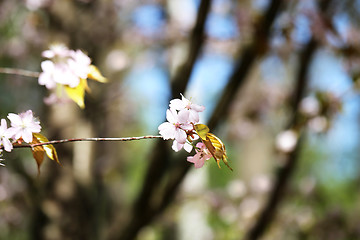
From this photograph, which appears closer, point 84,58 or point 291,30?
point 84,58

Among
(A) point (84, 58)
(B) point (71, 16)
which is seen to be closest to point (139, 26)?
(B) point (71, 16)

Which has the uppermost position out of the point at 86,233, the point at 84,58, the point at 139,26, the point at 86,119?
the point at 139,26

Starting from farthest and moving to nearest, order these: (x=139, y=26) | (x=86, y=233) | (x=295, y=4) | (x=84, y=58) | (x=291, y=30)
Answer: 1. (x=139, y=26)
2. (x=86, y=233)
3. (x=295, y=4)
4. (x=291, y=30)
5. (x=84, y=58)

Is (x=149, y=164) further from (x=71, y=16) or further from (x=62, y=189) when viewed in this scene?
(x=71, y=16)

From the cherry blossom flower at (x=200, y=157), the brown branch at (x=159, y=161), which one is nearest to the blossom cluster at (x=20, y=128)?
the cherry blossom flower at (x=200, y=157)

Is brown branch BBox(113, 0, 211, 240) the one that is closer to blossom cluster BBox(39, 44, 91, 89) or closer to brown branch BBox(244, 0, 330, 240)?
blossom cluster BBox(39, 44, 91, 89)

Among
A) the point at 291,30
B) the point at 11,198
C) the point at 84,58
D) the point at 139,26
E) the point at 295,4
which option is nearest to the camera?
the point at 84,58

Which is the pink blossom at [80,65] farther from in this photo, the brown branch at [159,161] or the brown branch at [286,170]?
the brown branch at [286,170]

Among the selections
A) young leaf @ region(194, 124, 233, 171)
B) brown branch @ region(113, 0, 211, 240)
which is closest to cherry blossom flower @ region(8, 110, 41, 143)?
young leaf @ region(194, 124, 233, 171)
